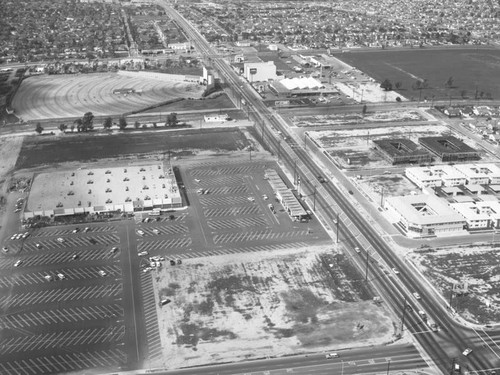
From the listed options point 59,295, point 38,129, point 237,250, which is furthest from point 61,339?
point 38,129

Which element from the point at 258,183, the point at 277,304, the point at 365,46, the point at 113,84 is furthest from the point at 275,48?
the point at 277,304

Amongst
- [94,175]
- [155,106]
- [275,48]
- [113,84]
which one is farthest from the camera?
[275,48]

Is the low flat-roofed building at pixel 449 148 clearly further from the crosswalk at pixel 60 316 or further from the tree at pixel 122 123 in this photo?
the crosswalk at pixel 60 316

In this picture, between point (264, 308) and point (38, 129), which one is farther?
point (38, 129)

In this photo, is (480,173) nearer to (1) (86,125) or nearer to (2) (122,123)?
(2) (122,123)

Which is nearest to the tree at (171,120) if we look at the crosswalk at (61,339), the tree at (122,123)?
the tree at (122,123)

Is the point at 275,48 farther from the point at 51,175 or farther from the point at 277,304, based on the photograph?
the point at 277,304
